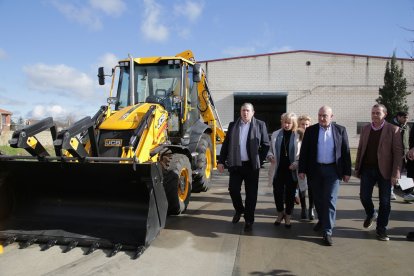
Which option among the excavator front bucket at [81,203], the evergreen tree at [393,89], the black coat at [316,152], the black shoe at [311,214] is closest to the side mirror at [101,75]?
the excavator front bucket at [81,203]

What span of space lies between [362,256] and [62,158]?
3751 millimetres

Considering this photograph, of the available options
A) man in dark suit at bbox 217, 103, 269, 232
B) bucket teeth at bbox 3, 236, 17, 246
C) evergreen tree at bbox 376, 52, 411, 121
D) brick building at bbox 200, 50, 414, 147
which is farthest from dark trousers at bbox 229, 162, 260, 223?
evergreen tree at bbox 376, 52, 411, 121

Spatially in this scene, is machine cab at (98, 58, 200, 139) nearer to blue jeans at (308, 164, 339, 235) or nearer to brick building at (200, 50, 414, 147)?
blue jeans at (308, 164, 339, 235)

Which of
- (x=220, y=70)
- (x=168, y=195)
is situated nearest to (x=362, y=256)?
(x=168, y=195)

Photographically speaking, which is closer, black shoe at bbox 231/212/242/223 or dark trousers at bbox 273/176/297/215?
dark trousers at bbox 273/176/297/215

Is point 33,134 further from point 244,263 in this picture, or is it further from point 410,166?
point 410,166

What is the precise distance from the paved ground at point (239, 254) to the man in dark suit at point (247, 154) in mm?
491

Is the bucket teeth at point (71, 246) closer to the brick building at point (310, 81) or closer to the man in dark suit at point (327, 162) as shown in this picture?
the man in dark suit at point (327, 162)

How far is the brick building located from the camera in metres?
25.8

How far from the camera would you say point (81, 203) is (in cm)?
490

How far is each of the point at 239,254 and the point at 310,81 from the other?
77.8ft

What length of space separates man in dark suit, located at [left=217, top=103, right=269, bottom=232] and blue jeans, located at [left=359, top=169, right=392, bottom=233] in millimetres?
1408

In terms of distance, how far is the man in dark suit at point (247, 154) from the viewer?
520cm

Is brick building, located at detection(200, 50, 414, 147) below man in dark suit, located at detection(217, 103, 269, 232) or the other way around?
the other way around
